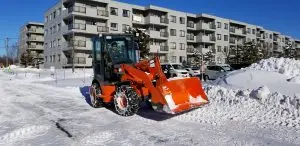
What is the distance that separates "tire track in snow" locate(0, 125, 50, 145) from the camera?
789cm

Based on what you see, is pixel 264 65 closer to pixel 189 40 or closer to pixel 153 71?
pixel 153 71

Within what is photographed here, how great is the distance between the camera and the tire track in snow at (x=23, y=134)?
789 cm

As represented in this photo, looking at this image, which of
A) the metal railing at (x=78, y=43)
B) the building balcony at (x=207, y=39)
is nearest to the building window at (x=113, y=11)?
the metal railing at (x=78, y=43)

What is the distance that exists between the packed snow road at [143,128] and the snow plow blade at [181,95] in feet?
1.18

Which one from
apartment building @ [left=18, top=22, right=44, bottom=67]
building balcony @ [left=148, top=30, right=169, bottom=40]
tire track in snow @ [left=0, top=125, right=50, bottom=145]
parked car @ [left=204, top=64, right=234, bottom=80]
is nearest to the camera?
tire track in snow @ [left=0, top=125, right=50, bottom=145]

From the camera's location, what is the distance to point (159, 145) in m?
7.01

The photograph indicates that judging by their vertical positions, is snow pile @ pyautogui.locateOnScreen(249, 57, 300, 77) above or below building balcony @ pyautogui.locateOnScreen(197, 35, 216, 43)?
below

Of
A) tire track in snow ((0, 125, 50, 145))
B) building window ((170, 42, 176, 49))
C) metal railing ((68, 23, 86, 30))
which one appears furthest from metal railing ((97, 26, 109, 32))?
tire track in snow ((0, 125, 50, 145))

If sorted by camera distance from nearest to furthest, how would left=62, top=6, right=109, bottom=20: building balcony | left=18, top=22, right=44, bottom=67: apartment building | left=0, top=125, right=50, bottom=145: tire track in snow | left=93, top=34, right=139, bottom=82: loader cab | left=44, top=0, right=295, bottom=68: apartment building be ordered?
left=0, top=125, right=50, bottom=145: tire track in snow
left=93, top=34, right=139, bottom=82: loader cab
left=62, top=6, right=109, bottom=20: building balcony
left=44, top=0, right=295, bottom=68: apartment building
left=18, top=22, right=44, bottom=67: apartment building

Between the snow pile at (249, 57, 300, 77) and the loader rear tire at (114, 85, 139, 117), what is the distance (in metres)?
7.83

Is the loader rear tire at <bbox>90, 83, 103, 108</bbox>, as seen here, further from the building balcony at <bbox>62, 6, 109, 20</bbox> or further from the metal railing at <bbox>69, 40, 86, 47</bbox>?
the building balcony at <bbox>62, 6, 109, 20</bbox>

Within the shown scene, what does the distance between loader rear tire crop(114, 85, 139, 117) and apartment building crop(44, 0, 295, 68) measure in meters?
25.6

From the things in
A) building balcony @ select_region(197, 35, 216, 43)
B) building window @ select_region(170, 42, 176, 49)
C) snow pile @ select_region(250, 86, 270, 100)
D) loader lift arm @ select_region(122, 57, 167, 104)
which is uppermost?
building balcony @ select_region(197, 35, 216, 43)

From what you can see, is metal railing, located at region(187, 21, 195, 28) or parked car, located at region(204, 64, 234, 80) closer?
parked car, located at region(204, 64, 234, 80)
